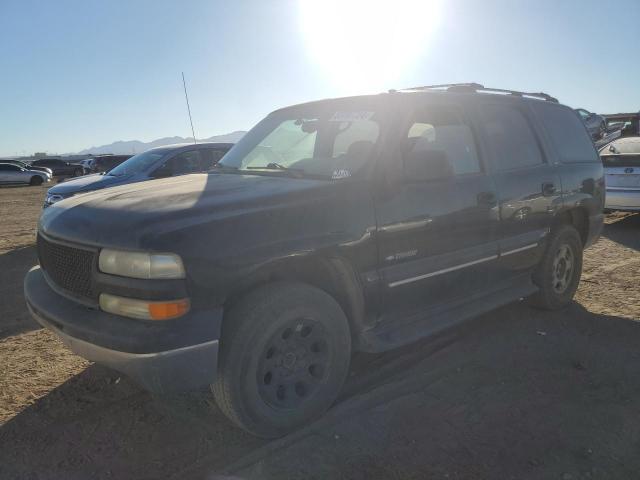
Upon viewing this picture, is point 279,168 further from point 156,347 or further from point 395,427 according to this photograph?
point 395,427

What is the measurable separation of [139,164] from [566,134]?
665 centimetres

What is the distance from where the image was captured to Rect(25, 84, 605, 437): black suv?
7.63 ft

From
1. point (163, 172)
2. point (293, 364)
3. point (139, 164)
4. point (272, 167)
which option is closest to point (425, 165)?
point (272, 167)

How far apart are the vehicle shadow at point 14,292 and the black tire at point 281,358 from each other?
9.52 feet

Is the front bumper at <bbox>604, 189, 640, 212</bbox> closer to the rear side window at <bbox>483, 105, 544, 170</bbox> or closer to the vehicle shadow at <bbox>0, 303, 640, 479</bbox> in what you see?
the rear side window at <bbox>483, 105, 544, 170</bbox>

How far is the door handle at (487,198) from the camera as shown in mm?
3592

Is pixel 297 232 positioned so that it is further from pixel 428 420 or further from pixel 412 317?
pixel 428 420

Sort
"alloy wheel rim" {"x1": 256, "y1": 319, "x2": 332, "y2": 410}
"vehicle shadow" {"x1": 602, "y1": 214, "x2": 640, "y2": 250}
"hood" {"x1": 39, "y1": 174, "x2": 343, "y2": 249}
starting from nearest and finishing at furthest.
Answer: "hood" {"x1": 39, "y1": 174, "x2": 343, "y2": 249} → "alloy wheel rim" {"x1": 256, "y1": 319, "x2": 332, "y2": 410} → "vehicle shadow" {"x1": 602, "y1": 214, "x2": 640, "y2": 250}

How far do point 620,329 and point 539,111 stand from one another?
2073 mm

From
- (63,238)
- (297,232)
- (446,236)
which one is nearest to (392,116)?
(446,236)

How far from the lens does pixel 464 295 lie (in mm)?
3646

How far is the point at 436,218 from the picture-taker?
326cm

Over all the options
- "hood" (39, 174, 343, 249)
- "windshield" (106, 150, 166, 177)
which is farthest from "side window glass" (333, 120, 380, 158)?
"windshield" (106, 150, 166, 177)

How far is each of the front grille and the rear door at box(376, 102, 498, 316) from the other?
1.62 m
